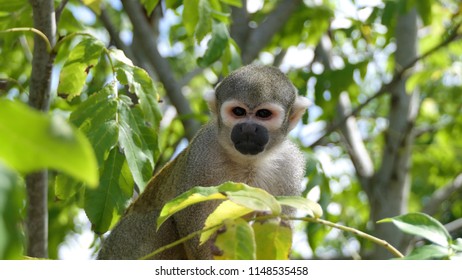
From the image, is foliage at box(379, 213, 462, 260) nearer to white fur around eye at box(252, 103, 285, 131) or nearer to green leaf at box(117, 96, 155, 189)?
green leaf at box(117, 96, 155, 189)

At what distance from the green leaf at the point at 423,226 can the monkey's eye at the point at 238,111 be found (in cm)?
242

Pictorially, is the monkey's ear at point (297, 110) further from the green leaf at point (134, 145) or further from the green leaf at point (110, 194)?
the green leaf at point (110, 194)

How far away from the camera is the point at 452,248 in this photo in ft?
6.34

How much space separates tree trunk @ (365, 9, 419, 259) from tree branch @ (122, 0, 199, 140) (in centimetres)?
284

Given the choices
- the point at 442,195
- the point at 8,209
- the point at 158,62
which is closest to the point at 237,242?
the point at 8,209

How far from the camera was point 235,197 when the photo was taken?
1.81 m

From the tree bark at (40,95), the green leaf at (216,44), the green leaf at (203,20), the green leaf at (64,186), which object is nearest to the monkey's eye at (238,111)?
the green leaf at (216,44)

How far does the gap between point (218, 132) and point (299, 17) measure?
290 centimetres

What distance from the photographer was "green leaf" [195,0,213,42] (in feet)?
12.8

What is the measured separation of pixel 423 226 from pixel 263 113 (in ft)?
8.06

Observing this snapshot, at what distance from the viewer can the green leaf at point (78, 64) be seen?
3393 mm

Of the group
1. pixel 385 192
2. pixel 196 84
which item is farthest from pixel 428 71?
pixel 196 84

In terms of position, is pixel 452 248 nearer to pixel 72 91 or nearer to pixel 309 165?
pixel 72 91

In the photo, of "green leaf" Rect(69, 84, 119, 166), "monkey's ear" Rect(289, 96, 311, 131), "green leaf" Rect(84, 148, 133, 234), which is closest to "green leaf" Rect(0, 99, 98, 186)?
"green leaf" Rect(69, 84, 119, 166)
